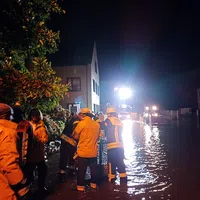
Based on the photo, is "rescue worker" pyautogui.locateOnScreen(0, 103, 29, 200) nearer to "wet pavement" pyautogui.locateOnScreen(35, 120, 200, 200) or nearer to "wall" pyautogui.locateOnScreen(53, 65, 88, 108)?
"wet pavement" pyautogui.locateOnScreen(35, 120, 200, 200)

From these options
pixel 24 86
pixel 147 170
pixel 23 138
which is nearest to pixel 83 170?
pixel 23 138

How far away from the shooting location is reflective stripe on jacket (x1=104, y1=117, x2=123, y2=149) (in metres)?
6.23

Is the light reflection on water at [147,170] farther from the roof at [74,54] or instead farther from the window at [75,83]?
the roof at [74,54]

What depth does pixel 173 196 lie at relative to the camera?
529cm

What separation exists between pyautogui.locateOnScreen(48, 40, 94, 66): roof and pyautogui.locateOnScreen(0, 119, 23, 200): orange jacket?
24146mm

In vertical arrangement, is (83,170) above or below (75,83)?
below

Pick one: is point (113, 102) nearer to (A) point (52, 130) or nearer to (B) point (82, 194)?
(A) point (52, 130)

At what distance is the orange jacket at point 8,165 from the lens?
2.56m

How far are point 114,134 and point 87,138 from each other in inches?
38.4

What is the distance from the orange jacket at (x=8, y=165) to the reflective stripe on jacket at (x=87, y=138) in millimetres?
2940

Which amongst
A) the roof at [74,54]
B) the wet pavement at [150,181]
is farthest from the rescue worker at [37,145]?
the roof at [74,54]

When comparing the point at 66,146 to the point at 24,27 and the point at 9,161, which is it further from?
the point at 9,161

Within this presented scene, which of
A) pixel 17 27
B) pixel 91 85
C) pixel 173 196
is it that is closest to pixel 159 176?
pixel 173 196

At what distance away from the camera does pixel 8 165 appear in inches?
100
